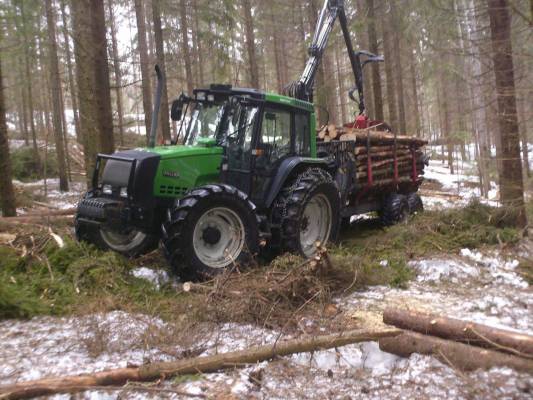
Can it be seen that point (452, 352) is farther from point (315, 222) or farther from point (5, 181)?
point (5, 181)

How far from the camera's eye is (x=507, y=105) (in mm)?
7738

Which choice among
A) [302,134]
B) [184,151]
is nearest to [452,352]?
[184,151]

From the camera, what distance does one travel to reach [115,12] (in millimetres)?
22578

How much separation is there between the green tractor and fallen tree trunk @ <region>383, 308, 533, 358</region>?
2.24 metres

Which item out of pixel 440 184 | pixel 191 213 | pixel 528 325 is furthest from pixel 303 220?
pixel 440 184

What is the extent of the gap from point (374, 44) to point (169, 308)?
38.9ft

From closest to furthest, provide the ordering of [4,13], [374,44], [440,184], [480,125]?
[4,13], [374,44], [480,125], [440,184]

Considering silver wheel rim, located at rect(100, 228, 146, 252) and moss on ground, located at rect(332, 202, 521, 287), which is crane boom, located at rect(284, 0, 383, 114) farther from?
silver wheel rim, located at rect(100, 228, 146, 252)

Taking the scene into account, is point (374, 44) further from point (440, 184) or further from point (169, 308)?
point (169, 308)

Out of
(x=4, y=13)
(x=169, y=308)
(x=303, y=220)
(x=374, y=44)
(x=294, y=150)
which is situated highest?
(x=4, y=13)

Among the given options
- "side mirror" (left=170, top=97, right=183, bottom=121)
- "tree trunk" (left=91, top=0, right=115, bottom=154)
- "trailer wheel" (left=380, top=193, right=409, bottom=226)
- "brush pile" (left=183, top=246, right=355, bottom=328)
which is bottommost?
"brush pile" (left=183, top=246, right=355, bottom=328)

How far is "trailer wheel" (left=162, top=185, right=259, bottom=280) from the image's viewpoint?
18.2 feet

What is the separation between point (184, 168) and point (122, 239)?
55.5 inches

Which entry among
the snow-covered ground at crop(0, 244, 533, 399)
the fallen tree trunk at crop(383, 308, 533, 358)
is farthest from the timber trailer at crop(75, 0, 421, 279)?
the fallen tree trunk at crop(383, 308, 533, 358)
